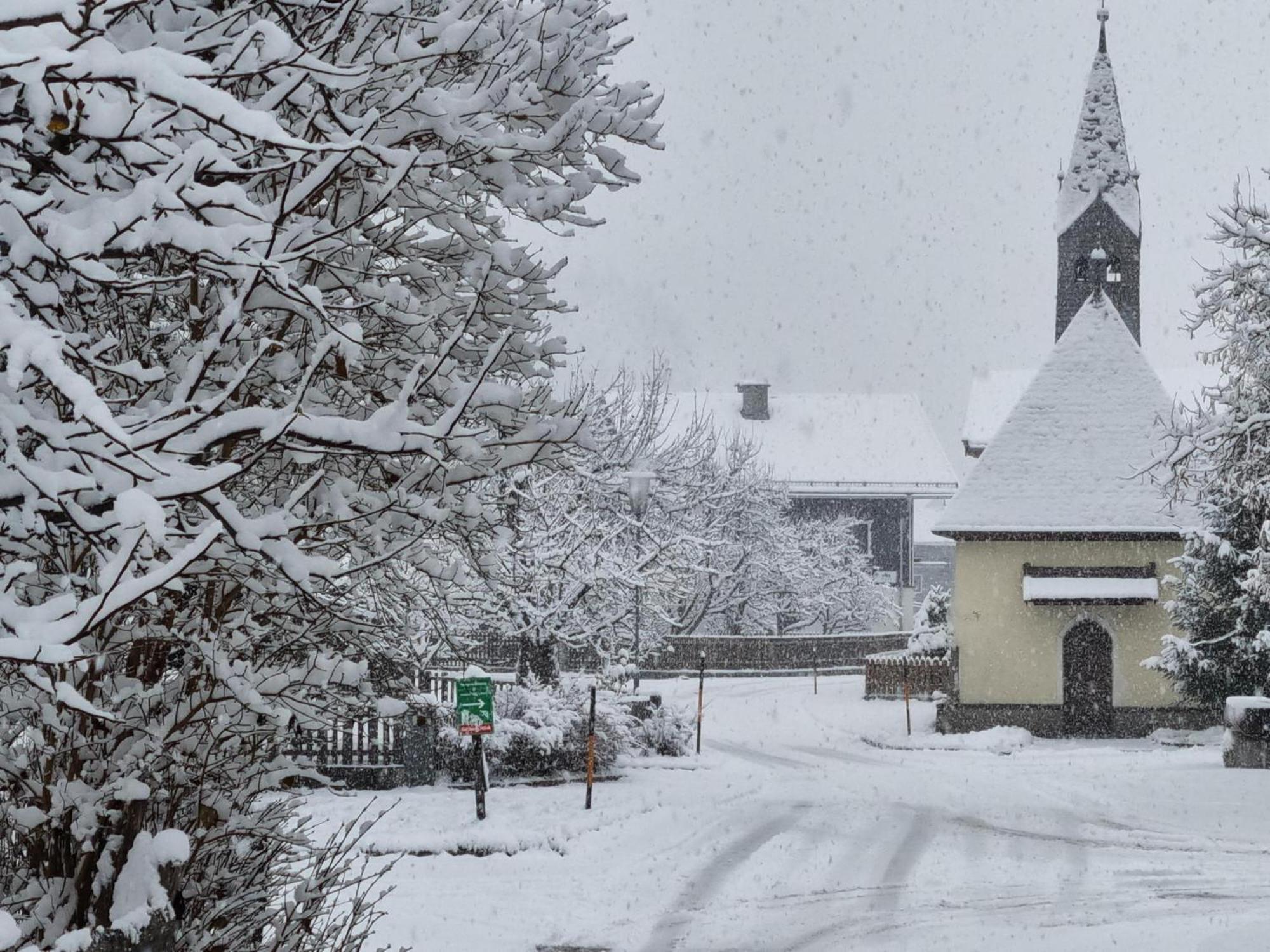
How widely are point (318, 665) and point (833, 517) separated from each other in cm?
5692

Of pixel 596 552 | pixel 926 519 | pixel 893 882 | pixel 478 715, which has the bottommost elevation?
pixel 893 882

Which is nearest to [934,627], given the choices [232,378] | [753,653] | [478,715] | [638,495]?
[753,653]

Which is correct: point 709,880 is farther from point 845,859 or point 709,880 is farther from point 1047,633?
point 1047,633

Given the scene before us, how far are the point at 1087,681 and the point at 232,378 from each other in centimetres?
2664

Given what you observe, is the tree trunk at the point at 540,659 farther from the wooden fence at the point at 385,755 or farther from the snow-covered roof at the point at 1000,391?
the snow-covered roof at the point at 1000,391

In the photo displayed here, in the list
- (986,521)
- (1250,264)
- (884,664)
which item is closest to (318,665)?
(1250,264)

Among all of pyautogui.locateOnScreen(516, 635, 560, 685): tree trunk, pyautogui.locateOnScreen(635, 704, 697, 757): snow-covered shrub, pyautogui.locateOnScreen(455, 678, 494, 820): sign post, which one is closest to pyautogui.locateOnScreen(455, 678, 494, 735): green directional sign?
pyautogui.locateOnScreen(455, 678, 494, 820): sign post

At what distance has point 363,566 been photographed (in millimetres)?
4078

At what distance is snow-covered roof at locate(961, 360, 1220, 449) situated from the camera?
5247cm

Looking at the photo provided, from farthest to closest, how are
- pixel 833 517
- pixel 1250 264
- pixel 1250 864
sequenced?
pixel 833 517
pixel 1250 264
pixel 1250 864

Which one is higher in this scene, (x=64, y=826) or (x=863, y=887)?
(x=64, y=826)

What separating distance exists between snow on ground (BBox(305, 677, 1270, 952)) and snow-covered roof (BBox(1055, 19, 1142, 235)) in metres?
16.3

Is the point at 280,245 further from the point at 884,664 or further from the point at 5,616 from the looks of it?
the point at 884,664

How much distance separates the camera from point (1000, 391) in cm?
5434
